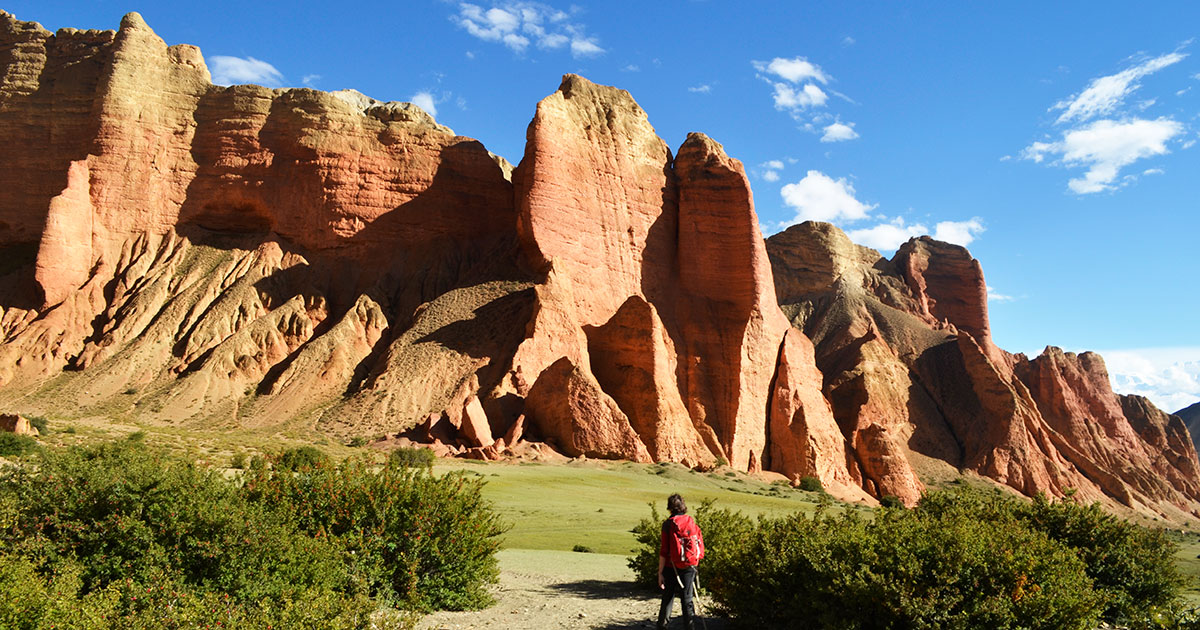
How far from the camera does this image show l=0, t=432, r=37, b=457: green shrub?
75.7 ft

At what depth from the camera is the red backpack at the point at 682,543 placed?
10141 mm

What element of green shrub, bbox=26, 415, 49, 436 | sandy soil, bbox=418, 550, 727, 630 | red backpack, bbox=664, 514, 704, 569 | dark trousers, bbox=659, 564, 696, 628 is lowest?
sandy soil, bbox=418, 550, 727, 630

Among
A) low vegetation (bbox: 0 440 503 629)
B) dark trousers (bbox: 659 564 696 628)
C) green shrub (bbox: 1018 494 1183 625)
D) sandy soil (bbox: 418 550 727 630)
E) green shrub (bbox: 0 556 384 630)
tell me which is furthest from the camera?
green shrub (bbox: 1018 494 1183 625)

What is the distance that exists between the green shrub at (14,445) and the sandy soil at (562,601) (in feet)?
48.4

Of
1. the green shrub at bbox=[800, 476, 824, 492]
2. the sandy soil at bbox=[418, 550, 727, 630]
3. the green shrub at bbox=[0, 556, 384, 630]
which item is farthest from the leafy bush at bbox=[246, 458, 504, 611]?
the green shrub at bbox=[800, 476, 824, 492]

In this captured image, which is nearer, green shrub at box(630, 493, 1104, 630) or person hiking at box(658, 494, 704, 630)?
green shrub at box(630, 493, 1104, 630)

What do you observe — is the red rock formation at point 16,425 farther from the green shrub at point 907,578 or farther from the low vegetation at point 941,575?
the green shrub at point 907,578

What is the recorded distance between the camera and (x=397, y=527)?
1190 centimetres

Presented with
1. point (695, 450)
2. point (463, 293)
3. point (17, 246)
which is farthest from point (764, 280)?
point (17, 246)

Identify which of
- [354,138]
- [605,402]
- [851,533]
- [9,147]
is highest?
[354,138]

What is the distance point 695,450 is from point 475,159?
2952 centimetres

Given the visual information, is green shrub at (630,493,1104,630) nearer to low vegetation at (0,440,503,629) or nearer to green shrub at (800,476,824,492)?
low vegetation at (0,440,503,629)

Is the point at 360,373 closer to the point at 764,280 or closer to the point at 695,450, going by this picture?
the point at 695,450

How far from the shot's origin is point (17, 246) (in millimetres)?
57562
